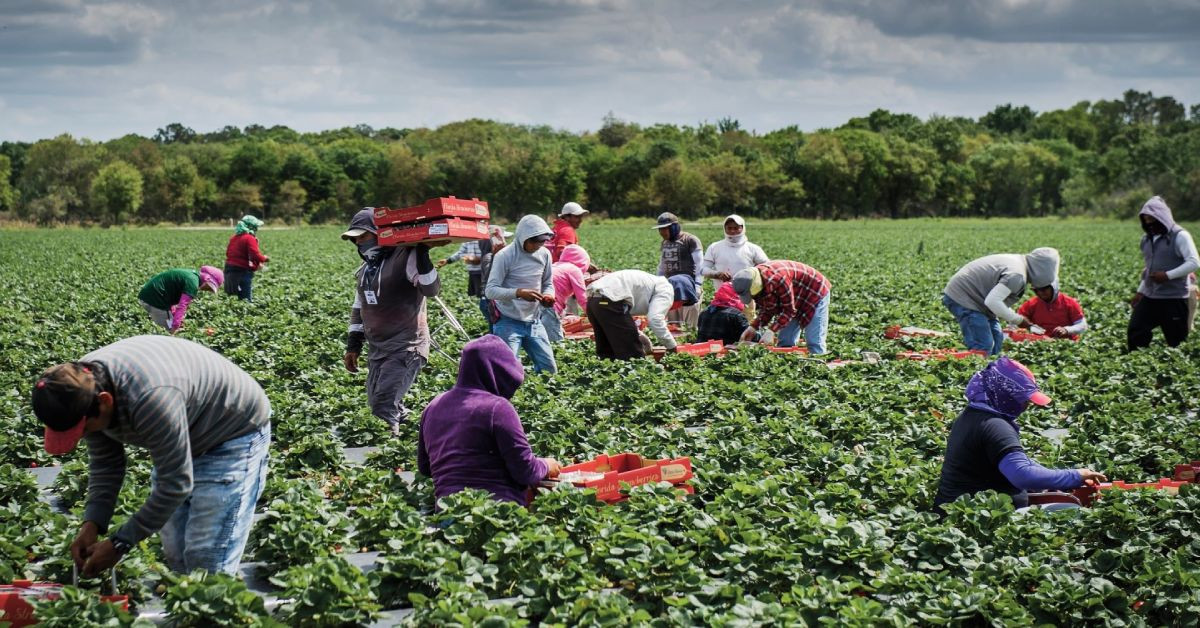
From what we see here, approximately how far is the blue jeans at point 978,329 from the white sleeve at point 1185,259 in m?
1.97

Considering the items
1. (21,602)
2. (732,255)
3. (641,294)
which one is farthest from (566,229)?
(21,602)

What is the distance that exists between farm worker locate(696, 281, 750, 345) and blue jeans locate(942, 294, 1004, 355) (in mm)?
2220

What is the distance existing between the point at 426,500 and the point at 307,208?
3276 inches

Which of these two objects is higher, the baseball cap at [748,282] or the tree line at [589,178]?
the tree line at [589,178]

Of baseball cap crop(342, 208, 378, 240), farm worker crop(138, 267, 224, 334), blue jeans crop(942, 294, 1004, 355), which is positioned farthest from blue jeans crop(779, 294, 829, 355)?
farm worker crop(138, 267, 224, 334)

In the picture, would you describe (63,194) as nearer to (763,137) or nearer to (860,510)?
(763,137)

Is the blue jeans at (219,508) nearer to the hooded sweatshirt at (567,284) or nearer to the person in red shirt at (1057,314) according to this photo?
the hooded sweatshirt at (567,284)

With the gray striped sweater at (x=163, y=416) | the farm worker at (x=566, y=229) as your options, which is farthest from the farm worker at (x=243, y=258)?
the gray striped sweater at (x=163, y=416)

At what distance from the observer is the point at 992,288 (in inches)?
386

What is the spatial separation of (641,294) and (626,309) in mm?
225

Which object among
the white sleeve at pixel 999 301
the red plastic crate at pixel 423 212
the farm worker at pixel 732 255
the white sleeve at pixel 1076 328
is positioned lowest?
the white sleeve at pixel 1076 328

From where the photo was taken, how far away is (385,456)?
23.5 feet

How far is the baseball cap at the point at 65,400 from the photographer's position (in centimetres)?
350

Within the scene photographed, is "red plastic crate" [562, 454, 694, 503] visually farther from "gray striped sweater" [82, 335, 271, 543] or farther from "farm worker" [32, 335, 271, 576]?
"gray striped sweater" [82, 335, 271, 543]
